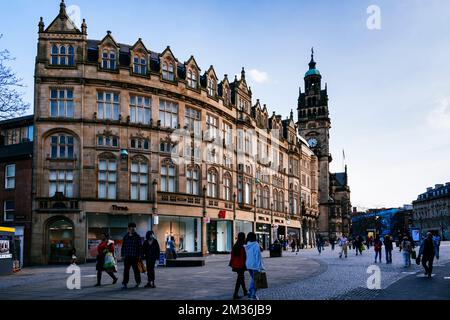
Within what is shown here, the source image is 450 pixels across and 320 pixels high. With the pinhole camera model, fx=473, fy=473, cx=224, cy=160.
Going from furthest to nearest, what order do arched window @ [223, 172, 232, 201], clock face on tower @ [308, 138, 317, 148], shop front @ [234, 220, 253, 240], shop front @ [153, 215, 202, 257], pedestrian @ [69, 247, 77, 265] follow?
clock face on tower @ [308, 138, 317, 148]
shop front @ [234, 220, 253, 240]
arched window @ [223, 172, 232, 201]
shop front @ [153, 215, 202, 257]
pedestrian @ [69, 247, 77, 265]

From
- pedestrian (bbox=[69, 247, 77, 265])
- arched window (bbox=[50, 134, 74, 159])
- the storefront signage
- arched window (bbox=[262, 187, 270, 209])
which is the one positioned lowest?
pedestrian (bbox=[69, 247, 77, 265])

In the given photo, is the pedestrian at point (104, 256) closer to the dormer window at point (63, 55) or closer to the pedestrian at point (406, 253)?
the pedestrian at point (406, 253)

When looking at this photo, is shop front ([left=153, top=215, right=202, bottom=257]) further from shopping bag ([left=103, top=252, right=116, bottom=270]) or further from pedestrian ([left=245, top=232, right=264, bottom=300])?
pedestrian ([left=245, top=232, right=264, bottom=300])

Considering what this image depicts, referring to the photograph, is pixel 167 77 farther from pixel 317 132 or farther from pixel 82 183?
pixel 317 132

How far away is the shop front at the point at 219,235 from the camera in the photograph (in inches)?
1847

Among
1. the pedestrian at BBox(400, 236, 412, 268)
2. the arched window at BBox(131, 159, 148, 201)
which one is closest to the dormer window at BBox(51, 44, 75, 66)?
the arched window at BBox(131, 159, 148, 201)

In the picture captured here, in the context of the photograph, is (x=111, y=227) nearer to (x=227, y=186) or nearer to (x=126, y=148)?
(x=126, y=148)

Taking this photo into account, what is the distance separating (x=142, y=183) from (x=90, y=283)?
69.9ft

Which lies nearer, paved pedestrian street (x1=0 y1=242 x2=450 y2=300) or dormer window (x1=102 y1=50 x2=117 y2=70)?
paved pedestrian street (x1=0 y1=242 x2=450 y2=300)

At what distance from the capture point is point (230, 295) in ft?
49.2

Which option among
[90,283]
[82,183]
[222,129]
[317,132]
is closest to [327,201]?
[317,132]

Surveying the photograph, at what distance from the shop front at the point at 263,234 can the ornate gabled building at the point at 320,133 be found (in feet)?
172

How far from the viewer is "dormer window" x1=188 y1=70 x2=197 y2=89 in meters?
45.7

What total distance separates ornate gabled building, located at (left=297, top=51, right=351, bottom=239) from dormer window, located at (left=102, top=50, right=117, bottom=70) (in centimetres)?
7717
